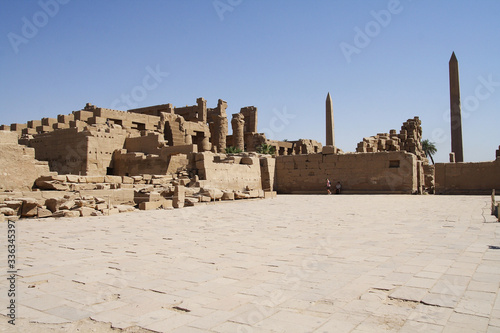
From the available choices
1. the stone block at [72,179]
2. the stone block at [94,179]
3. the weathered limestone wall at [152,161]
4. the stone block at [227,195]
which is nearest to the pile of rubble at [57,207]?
the stone block at [72,179]

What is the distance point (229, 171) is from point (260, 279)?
13.9 m

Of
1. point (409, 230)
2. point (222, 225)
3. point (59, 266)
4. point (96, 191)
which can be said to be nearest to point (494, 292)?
point (409, 230)

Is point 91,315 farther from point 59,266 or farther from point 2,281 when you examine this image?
point 59,266

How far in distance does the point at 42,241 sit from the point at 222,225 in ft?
10.7

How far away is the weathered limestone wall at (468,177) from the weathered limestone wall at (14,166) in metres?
15.9

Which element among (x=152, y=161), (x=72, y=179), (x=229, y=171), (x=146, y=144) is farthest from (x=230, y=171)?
(x=72, y=179)

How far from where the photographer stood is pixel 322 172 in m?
19.8

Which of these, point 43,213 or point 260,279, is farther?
point 43,213

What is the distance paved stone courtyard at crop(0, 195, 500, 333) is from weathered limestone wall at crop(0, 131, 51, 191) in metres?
4.54

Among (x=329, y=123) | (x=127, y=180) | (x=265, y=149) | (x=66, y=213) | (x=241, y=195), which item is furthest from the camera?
(x=265, y=149)

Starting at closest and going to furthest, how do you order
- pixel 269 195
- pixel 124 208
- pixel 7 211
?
pixel 7 211
pixel 124 208
pixel 269 195

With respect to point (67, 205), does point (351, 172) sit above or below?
above

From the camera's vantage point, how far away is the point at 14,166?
11148 millimetres

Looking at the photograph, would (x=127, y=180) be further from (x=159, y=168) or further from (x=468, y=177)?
(x=468, y=177)
